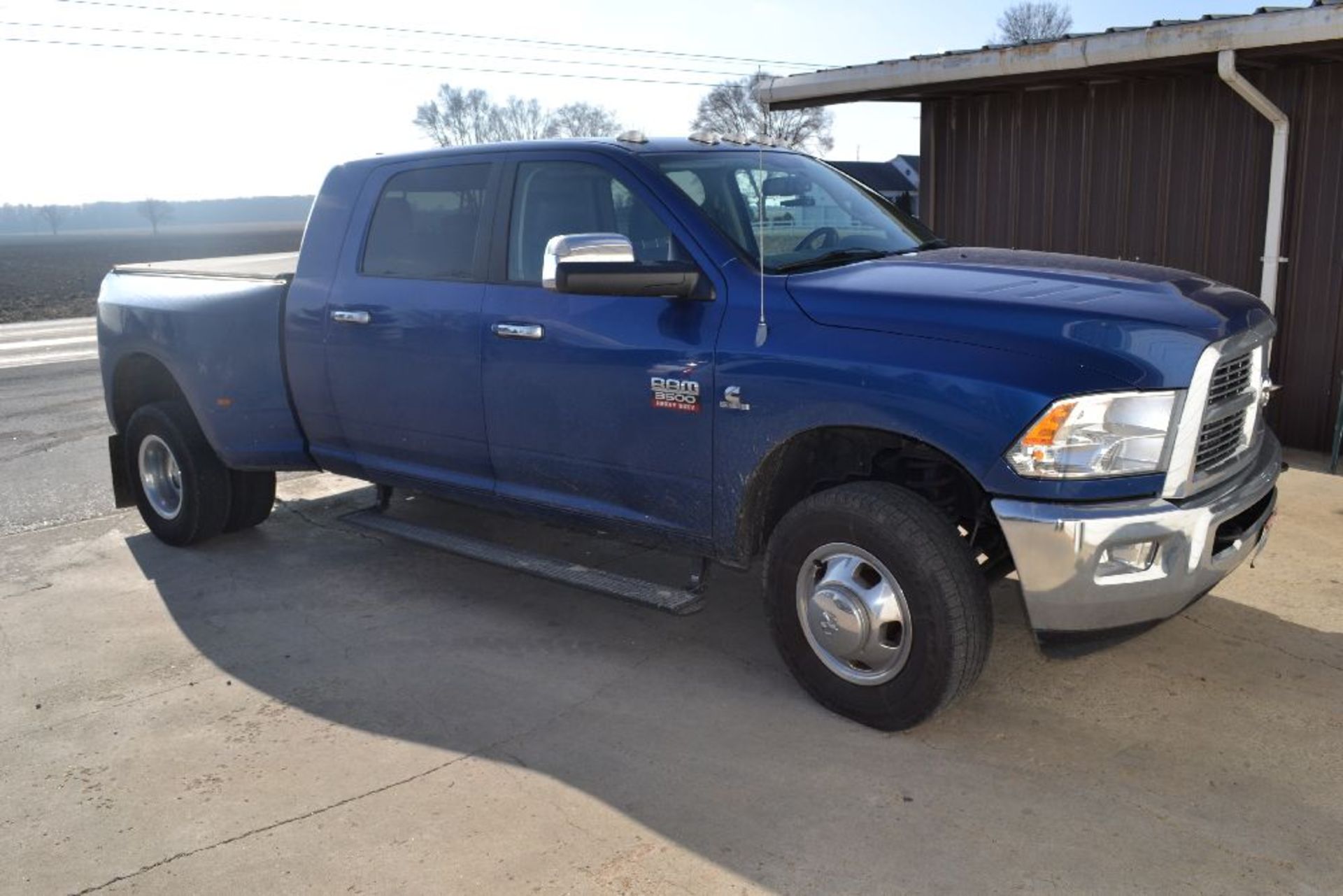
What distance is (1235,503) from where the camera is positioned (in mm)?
3807

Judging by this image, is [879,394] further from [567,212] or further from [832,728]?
[567,212]

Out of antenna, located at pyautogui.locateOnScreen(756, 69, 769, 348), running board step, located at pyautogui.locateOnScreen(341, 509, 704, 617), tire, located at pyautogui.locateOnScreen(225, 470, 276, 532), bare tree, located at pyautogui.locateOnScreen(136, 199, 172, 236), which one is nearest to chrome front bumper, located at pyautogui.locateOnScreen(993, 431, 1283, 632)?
antenna, located at pyautogui.locateOnScreen(756, 69, 769, 348)

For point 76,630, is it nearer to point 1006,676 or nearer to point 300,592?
point 300,592

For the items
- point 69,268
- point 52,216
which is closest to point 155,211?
point 52,216

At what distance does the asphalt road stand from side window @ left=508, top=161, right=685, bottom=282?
3.96 m

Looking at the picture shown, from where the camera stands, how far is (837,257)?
4551 millimetres

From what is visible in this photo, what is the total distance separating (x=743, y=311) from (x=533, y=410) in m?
1.10

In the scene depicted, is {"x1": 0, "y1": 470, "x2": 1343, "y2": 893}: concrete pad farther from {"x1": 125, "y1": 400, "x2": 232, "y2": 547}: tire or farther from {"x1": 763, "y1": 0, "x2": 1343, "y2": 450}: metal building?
{"x1": 763, "y1": 0, "x2": 1343, "y2": 450}: metal building

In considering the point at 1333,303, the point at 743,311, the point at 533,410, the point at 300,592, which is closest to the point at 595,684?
the point at 533,410

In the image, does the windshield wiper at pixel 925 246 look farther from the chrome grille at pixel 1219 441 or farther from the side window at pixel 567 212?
the chrome grille at pixel 1219 441

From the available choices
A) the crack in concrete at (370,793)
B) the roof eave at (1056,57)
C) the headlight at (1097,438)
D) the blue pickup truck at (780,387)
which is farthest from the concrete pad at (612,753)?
the roof eave at (1056,57)

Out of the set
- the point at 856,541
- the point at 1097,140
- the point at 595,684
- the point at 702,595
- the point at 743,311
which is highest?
the point at 1097,140

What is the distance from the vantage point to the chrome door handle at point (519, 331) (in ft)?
15.5

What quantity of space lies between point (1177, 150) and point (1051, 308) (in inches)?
203
